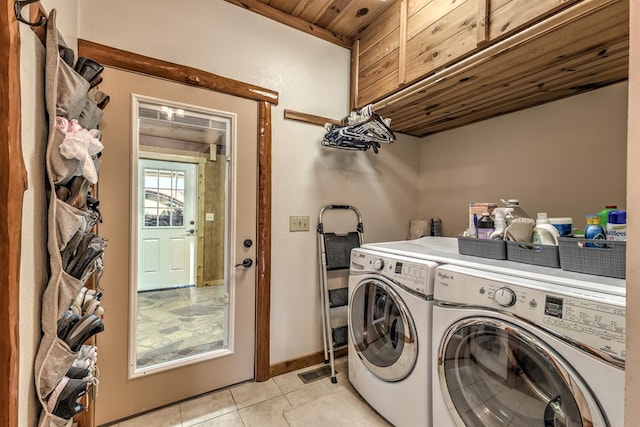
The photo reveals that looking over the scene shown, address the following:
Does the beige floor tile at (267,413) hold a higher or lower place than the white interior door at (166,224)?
lower

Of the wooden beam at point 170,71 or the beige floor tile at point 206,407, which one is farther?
the beige floor tile at point 206,407

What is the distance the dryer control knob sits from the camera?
3.20ft

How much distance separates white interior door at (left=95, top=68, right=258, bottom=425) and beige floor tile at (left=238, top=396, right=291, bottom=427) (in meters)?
0.26

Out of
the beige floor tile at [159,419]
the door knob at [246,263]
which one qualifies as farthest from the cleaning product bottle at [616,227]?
the beige floor tile at [159,419]

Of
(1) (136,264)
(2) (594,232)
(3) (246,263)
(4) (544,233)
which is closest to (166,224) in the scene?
(1) (136,264)

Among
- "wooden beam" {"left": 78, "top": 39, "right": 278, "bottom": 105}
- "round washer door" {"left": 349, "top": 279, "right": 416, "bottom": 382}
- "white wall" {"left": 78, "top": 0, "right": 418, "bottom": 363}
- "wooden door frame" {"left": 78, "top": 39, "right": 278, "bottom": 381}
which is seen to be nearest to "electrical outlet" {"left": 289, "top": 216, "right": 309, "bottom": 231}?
"white wall" {"left": 78, "top": 0, "right": 418, "bottom": 363}

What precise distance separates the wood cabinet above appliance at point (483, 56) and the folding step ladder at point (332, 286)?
39.6 inches

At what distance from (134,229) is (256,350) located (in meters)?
1.11

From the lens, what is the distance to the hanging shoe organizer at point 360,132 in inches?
69.4

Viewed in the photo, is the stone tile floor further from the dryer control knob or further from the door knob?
the dryer control knob

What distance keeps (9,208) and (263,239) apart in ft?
4.34

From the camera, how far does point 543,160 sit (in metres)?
1.88

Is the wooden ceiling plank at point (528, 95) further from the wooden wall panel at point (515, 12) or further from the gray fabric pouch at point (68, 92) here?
the gray fabric pouch at point (68, 92)

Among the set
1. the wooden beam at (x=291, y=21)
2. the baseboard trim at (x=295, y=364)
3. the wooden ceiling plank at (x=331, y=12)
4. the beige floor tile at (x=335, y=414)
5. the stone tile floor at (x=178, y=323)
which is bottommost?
the beige floor tile at (x=335, y=414)
